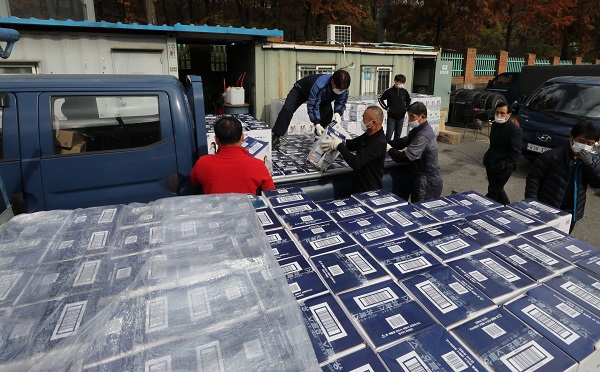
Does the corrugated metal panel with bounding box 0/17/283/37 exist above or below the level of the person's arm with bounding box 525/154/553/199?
above

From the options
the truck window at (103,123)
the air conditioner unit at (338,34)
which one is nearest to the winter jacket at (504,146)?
the truck window at (103,123)

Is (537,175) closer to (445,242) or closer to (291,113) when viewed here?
(445,242)

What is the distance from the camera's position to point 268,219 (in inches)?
98.3

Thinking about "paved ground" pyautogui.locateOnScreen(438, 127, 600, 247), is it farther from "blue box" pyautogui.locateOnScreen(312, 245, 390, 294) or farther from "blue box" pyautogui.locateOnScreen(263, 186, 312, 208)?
"blue box" pyautogui.locateOnScreen(312, 245, 390, 294)

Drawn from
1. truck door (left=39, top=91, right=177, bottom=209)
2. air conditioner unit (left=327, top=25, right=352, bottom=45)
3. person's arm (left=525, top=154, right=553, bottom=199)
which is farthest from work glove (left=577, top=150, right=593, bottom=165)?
air conditioner unit (left=327, top=25, right=352, bottom=45)

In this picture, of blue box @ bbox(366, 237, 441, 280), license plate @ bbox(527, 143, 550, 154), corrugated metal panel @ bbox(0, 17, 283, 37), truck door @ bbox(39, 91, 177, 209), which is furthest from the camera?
license plate @ bbox(527, 143, 550, 154)

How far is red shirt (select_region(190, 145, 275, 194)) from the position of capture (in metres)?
3.22

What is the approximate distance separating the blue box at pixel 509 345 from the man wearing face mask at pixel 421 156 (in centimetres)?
332

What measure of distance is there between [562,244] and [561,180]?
79.9 inches

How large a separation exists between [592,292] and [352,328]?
1.27 meters

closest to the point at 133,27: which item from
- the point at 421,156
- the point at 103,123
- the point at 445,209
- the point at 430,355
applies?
the point at 103,123

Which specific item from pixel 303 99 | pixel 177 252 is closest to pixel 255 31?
pixel 303 99

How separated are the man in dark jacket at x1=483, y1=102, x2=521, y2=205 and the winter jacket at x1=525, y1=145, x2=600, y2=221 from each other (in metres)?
0.90

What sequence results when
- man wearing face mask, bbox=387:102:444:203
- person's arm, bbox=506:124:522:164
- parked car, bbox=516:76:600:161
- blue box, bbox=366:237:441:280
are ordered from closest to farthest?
blue box, bbox=366:237:441:280 → man wearing face mask, bbox=387:102:444:203 → person's arm, bbox=506:124:522:164 → parked car, bbox=516:76:600:161
